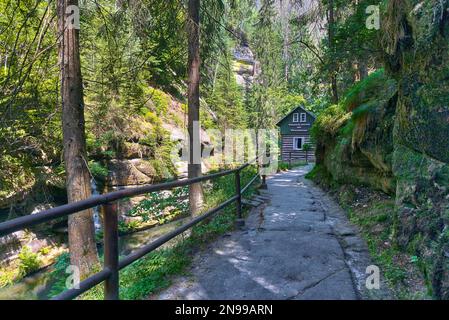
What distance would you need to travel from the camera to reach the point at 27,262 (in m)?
9.45

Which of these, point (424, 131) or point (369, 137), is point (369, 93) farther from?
point (424, 131)

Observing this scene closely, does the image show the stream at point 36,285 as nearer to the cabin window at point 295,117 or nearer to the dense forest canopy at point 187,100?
the dense forest canopy at point 187,100

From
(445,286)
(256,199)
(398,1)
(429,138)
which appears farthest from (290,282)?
(256,199)

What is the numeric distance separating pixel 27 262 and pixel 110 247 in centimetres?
922

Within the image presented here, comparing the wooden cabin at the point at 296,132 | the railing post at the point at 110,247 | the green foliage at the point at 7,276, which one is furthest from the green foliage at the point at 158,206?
the wooden cabin at the point at 296,132

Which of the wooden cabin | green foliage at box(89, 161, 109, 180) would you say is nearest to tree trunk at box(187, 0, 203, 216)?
green foliage at box(89, 161, 109, 180)

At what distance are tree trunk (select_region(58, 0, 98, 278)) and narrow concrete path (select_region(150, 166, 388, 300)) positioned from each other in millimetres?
2316

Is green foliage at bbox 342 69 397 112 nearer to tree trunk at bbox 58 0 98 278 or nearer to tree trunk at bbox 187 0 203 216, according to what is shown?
tree trunk at bbox 187 0 203 216

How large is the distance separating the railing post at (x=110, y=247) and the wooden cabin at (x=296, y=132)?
33247mm

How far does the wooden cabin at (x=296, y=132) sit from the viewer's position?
35031 mm

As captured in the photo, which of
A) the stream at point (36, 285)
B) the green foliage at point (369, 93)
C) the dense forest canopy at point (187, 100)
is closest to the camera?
the dense forest canopy at point (187, 100)

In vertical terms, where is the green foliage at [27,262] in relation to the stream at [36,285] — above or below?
above

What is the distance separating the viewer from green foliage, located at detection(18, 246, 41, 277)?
9336mm

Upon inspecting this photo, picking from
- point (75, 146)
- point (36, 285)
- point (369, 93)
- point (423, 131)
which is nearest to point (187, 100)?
point (75, 146)
